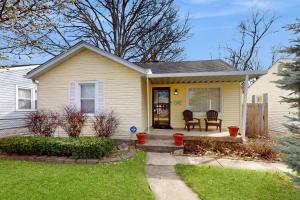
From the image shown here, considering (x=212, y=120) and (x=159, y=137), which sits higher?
(x=212, y=120)

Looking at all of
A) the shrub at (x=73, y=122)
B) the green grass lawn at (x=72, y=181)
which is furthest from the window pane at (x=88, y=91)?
the green grass lawn at (x=72, y=181)

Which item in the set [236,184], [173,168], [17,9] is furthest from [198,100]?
[17,9]

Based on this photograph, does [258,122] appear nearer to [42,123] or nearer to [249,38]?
[42,123]

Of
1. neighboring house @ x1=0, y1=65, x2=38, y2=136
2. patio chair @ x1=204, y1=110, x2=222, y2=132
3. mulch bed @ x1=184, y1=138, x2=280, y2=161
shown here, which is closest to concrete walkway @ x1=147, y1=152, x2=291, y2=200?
mulch bed @ x1=184, y1=138, x2=280, y2=161

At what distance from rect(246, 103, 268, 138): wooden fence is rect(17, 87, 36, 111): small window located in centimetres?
1368

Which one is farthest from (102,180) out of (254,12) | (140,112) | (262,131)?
(254,12)

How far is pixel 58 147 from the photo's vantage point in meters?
7.51

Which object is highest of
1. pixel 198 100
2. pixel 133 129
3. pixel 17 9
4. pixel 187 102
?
pixel 17 9

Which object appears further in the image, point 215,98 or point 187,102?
point 187,102

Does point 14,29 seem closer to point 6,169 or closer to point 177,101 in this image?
point 6,169

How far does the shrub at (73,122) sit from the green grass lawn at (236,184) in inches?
186

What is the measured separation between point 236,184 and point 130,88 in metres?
5.84

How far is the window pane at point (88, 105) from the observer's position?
10477 mm

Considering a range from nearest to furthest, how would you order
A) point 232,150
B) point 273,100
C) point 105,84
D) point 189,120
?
point 232,150
point 105,84
point 189,120
point 273,100
